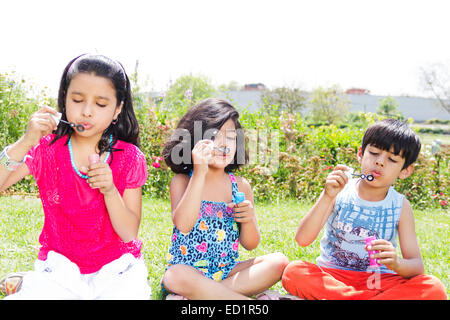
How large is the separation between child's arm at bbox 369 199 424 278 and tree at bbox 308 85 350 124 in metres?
28.8

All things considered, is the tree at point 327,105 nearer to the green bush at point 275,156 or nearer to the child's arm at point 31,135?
the green bush at point 275,156

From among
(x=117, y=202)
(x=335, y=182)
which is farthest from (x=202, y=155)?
(x=335, y=182)

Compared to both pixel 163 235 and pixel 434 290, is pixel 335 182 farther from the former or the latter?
pixel 163 235

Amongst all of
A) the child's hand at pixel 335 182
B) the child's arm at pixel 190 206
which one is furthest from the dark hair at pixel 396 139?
the child's arm at pixel 190 206

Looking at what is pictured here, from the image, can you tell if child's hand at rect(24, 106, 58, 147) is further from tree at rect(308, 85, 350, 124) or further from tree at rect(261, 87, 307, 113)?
tree at rect(308, 85, 350, 124)

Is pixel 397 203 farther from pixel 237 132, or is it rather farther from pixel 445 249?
pixel 445 249

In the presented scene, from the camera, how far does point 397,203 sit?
7.88 feet

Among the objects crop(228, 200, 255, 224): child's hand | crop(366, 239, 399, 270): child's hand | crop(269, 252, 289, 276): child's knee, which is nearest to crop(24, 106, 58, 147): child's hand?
crop(228, 200, 255, 224): child's hand

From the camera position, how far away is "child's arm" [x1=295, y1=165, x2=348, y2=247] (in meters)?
2.16
